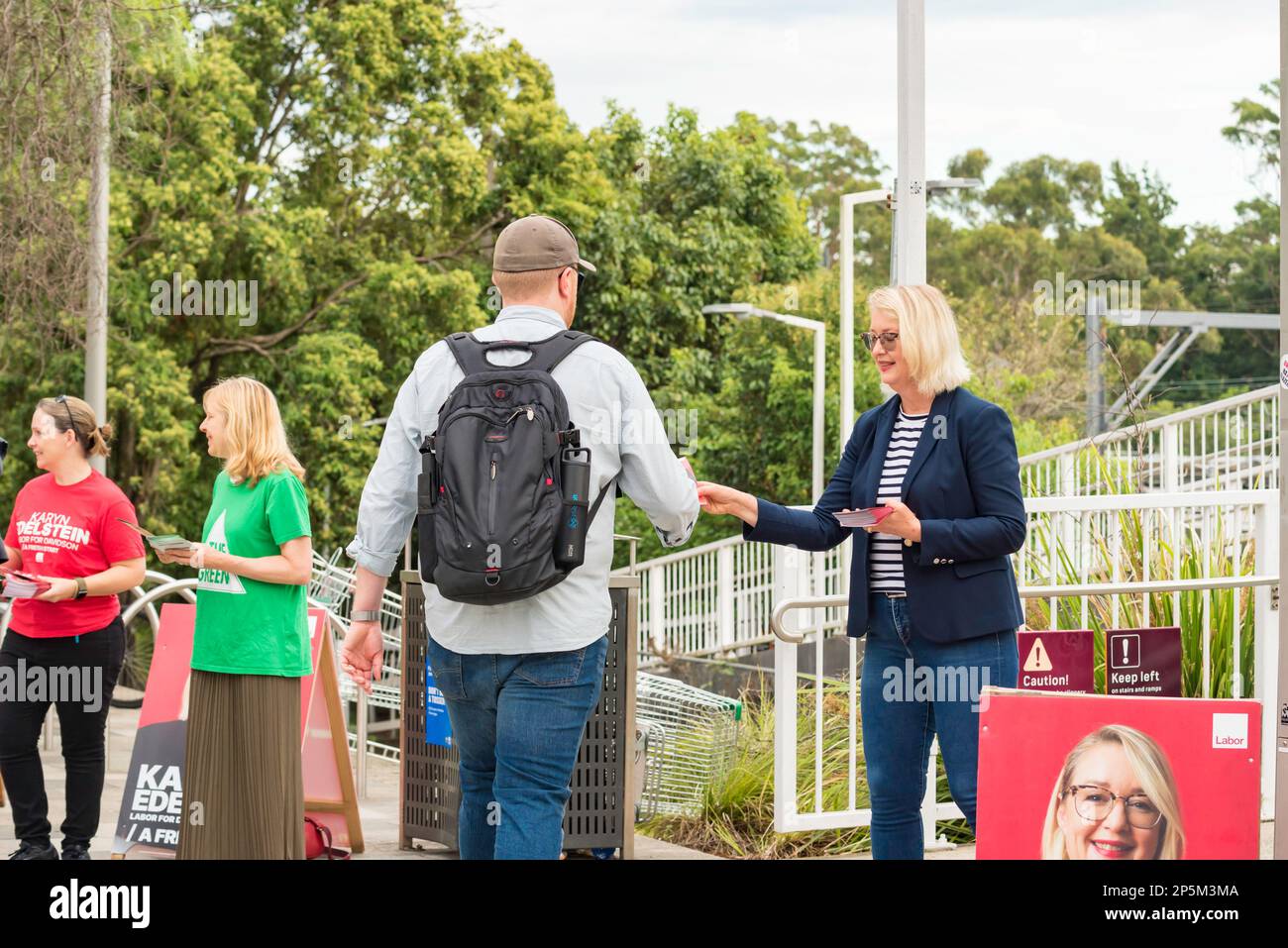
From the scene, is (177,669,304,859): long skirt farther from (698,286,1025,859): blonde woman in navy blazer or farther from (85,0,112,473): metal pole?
(85,0,112,473): metal pole

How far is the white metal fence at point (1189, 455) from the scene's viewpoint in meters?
11.7

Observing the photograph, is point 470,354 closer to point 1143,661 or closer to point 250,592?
point 250,592

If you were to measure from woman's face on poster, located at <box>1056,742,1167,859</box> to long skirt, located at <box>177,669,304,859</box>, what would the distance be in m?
2.70

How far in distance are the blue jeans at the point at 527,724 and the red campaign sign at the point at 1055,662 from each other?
1775 mm

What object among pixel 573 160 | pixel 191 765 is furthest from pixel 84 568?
pixel 573 160

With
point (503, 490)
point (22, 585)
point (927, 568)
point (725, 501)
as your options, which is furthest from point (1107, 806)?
point (22, 585)

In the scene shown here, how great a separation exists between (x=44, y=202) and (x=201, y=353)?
1447 centimetres

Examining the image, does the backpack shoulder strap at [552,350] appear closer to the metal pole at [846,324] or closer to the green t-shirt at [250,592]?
the green t-shirt at [250,592]

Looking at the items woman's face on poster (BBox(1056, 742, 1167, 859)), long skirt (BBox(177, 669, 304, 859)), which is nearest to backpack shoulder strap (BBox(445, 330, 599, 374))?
woman's face on poster (BBox(1056, 742, 1167, 859))

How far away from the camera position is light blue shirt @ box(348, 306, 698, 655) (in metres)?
3.85

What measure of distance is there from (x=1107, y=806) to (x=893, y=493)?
1032 millimetres

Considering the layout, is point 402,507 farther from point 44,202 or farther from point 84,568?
point 44,202

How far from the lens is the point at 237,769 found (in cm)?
546

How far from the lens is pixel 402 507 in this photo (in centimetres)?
404
